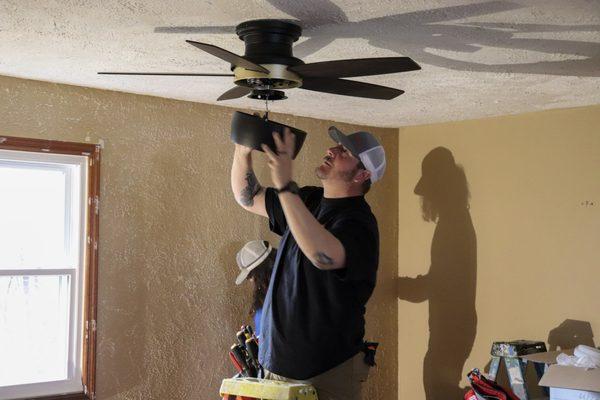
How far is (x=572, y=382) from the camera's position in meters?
3.38

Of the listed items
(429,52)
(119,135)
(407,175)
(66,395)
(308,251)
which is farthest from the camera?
(407,175)

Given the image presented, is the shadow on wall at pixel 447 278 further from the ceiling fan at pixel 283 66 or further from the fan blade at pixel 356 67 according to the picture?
the fan blade at pixel 356 67

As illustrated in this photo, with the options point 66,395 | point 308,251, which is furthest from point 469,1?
point 66,395

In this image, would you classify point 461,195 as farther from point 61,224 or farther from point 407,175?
point 61,224

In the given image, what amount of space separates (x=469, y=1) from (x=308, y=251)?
0.99 m

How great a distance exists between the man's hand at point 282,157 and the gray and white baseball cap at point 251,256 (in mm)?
1445

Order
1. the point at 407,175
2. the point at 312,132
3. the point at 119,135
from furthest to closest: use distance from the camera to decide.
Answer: the point at 407,175 → the point at 312,132 → the point at 119,135

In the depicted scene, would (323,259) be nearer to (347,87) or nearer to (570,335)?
(347,87)

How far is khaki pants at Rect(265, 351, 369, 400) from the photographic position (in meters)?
2.87

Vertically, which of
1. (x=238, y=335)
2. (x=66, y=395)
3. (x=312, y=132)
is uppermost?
(x=312, y=132)

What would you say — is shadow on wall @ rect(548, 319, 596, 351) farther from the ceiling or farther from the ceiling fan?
the ceiling fan

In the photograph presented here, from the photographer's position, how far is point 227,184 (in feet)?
14.1

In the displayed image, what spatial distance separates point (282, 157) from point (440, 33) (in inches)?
29.4

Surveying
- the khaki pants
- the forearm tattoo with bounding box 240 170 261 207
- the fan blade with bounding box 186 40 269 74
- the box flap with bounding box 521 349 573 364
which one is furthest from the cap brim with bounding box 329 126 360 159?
the box flap with bounding box 521 349 573 364
